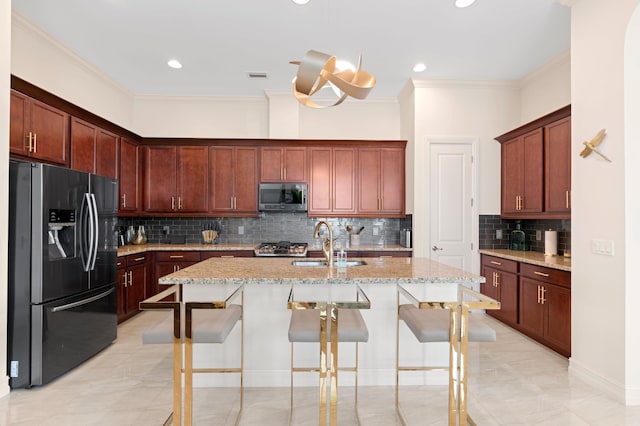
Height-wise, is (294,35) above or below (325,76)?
above

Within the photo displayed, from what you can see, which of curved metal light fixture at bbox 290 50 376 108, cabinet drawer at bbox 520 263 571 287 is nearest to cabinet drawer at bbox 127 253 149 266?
curved metal light fixture at bbox 290 50 376 108

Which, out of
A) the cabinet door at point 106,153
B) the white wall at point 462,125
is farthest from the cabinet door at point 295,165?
the cabinet door at point 106,153

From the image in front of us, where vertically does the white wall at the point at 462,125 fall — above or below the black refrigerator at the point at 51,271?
above

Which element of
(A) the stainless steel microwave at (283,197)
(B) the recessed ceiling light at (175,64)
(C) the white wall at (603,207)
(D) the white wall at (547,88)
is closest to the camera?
(C) the white wall at (603,207)

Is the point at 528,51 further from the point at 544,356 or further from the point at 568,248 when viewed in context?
the point at 544,356

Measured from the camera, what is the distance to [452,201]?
484 centimetres

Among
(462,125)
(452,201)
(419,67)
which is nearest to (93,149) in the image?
(419,67)

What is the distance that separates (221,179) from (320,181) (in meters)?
1.44

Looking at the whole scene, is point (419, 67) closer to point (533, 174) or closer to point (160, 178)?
point (533, 174)

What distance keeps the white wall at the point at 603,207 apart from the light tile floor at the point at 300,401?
0.91 feet

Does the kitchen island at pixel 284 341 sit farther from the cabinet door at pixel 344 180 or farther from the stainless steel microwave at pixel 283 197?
the cabinet door at pixel 344 180

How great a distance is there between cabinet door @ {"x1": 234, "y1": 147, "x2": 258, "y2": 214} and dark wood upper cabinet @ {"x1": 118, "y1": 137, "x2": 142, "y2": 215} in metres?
1.35

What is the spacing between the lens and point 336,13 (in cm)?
328

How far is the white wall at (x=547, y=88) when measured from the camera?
13.4ft
